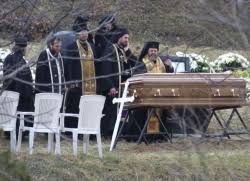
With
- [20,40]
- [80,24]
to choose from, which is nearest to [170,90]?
[80,24]

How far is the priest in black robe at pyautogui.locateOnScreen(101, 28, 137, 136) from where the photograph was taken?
47.5 feet

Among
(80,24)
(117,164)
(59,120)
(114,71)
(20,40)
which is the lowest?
→ (117,164)

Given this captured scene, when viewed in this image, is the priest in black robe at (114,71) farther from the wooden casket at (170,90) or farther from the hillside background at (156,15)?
the hillside background at (156,15)

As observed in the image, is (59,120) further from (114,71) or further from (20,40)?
(20,40)

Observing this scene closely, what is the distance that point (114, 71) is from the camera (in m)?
14.9

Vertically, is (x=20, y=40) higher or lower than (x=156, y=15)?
lower

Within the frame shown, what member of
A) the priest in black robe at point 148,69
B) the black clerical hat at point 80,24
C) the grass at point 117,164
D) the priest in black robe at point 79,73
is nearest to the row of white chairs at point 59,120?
the grass at point 117,164

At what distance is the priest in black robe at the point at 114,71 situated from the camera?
1448cm

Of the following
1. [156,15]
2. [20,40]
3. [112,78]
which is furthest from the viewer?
[112,78]

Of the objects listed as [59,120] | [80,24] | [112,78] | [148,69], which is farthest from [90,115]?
[80,24]

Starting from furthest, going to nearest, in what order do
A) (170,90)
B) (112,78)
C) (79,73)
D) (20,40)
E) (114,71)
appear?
(112,78) < (79,73) < (114,71) < (170,90) < (20,40)

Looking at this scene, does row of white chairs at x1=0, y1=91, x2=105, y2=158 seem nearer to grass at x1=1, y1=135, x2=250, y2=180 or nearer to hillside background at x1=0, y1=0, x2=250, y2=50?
grass at x1=1, y1=135, x2=250, y2=180

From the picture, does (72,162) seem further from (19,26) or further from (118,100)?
(19,26)

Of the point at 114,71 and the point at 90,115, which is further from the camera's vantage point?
the point at 114,71
